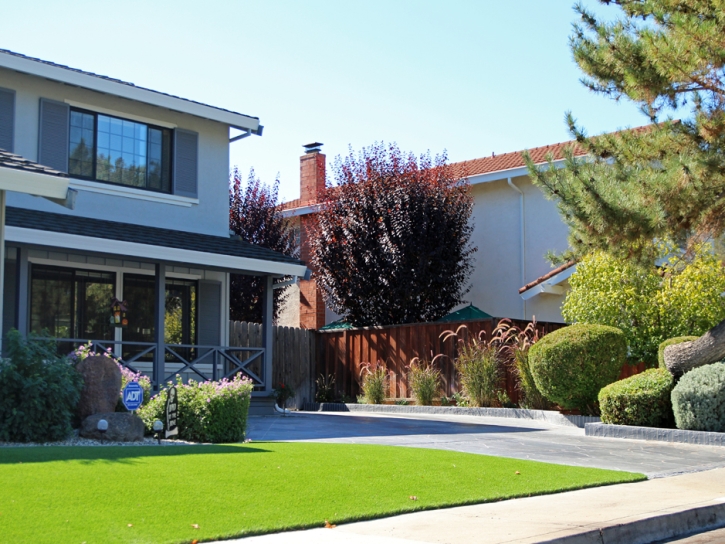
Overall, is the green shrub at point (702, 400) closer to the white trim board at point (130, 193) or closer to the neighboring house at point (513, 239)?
the neighboring house at point (513, 239)

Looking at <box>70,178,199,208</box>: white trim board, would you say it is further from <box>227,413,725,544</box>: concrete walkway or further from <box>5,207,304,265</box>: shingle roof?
<box>227,413,725,544</box>: concrete walkway

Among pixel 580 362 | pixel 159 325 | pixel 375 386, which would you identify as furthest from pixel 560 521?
pixel 375 386

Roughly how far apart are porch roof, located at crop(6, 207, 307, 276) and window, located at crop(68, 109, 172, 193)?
1.09 meters

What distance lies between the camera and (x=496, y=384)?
19.2 m

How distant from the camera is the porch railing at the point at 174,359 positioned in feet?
54.4

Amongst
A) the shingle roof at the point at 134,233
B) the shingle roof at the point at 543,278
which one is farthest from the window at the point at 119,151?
the shingle roof at the point at 543,278

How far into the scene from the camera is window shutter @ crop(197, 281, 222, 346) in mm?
19188

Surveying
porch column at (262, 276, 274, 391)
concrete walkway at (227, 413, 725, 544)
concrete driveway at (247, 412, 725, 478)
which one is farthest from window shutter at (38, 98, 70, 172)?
concrete walkway at (227, 413, 725, 544)

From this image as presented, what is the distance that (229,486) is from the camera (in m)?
7.80

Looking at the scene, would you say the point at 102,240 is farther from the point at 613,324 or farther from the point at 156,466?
the point at 613,324

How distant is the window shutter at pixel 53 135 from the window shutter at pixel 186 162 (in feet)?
8.35

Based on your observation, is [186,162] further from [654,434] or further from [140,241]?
[654,434]

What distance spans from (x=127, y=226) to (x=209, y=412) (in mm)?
6448

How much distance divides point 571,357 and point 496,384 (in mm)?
2922
